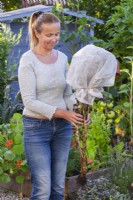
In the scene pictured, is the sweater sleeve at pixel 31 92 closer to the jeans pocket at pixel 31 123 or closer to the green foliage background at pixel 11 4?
the jeans pocket at pixel 31 123

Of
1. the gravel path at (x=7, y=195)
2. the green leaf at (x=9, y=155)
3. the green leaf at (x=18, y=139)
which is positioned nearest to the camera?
the green leaf at (x=9, y=155)

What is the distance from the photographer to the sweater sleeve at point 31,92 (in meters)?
3.18

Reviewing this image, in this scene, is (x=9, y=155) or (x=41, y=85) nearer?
(x=41, y=85)

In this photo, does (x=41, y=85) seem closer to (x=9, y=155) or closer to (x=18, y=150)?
(x=9, y=155)

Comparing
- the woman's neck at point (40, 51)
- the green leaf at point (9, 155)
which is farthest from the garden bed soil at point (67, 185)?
the woman's neck at point (40, 51)

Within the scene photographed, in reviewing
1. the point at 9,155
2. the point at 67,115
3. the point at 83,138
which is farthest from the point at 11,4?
the point at 67,115

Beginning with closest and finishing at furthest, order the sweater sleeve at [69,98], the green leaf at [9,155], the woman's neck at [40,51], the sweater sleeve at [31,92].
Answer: the sweater sleeve at [31,92]
the woman's neck at [40,51]
the sweater sleeve at [69,98]
the green leaf at [9,155]

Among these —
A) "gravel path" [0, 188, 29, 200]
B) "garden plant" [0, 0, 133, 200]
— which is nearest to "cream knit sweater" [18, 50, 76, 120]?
"garden plant" [0, 0, 133, 200]

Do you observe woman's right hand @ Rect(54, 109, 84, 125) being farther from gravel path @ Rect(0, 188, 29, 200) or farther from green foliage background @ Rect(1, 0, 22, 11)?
green foliage background @ Rect(1, 0, 22, 11)

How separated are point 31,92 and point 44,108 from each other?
0.47 feet

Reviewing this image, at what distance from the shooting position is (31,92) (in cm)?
318

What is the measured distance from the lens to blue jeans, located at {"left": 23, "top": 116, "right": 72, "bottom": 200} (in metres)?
3.25

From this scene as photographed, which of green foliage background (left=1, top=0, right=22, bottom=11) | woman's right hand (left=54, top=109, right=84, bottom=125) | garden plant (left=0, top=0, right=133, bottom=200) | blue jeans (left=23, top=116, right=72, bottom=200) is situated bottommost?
garden plant (left=0, top=0, right=133, bottom=200)

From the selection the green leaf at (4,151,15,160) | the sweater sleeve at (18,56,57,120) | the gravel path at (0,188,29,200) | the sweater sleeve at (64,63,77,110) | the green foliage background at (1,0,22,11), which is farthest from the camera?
the green foliage background at (1,0,22,11)
